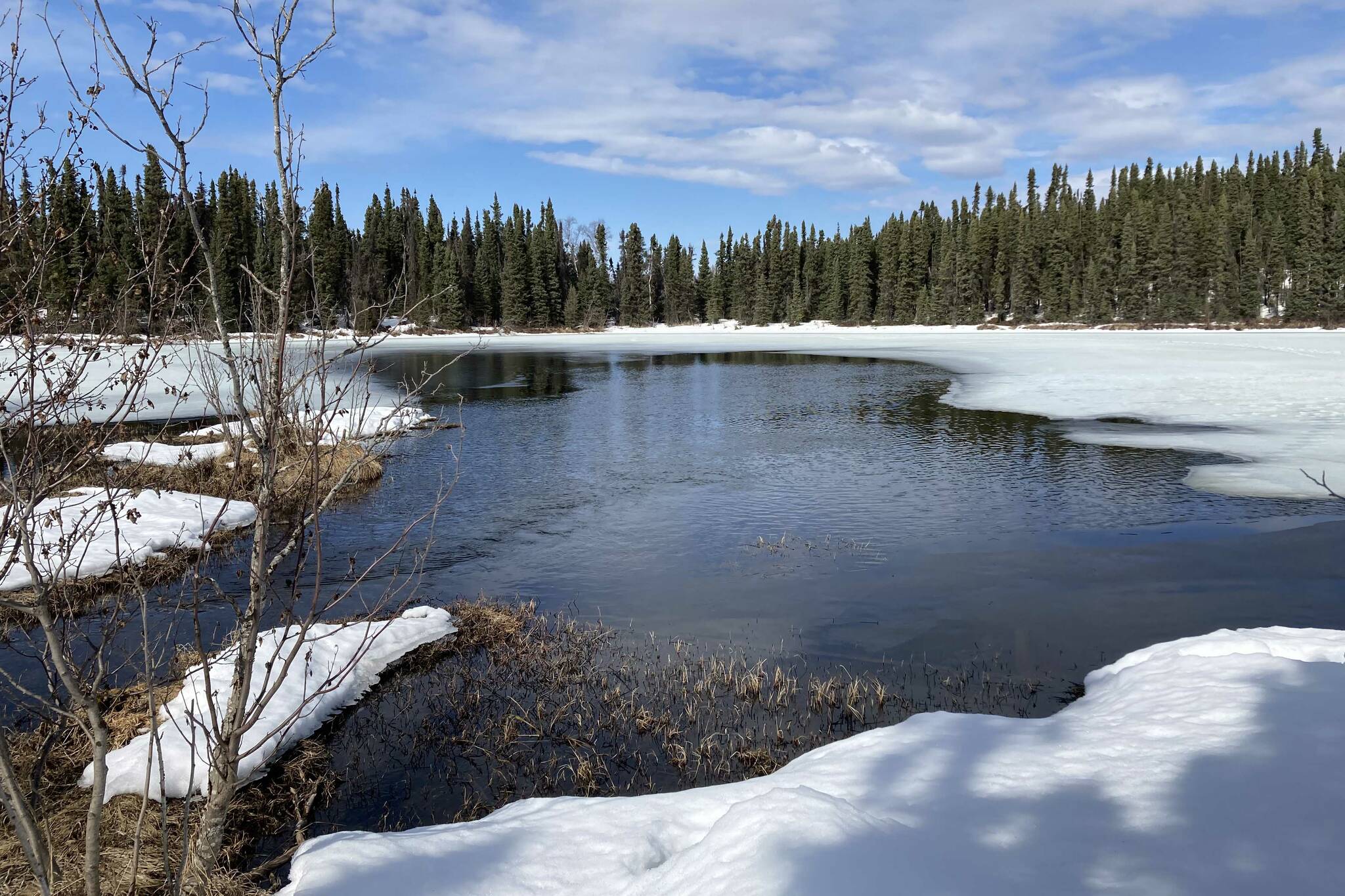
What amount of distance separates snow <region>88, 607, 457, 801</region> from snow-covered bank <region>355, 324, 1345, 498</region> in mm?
3053

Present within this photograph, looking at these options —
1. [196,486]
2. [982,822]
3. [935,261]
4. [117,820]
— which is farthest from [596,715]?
[935,261]

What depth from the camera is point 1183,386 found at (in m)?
26.4

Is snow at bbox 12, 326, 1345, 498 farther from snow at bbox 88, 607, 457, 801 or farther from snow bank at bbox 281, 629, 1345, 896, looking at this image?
snow bank at bbox 281, 629, 1345, 896

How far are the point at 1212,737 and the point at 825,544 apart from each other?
7485 millimetres

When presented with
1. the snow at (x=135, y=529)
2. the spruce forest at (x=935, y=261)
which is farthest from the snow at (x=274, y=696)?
the spruce forest at (x=935, y=261)

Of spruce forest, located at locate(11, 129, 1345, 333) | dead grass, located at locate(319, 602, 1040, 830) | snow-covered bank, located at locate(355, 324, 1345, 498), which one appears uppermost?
spruce forest, located at locate(11, 129, 1345, 333)

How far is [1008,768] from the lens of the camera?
14.8 ft

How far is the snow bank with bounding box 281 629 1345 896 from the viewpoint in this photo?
3.34m

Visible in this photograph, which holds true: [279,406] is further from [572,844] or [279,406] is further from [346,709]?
[346,709]

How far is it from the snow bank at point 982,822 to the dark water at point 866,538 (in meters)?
2.44

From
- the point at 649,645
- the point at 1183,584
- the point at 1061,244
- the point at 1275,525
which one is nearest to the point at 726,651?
the point at 649,645

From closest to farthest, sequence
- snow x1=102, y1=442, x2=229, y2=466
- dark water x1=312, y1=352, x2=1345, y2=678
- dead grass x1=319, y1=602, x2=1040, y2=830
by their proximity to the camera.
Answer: dead grass x1=319, y1=602, x2=1040, y2=830
dark water x1=312, y1=352, x2=1345, y2=678
snow x1=102, y1=442, x2=229, y2=466

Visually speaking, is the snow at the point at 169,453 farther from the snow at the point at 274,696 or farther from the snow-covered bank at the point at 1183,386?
the snow at the point at 274,696

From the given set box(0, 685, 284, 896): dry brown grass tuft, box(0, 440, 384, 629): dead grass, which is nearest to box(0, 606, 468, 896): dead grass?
box(0, 685, 284, 896): dry brown grass tuft
